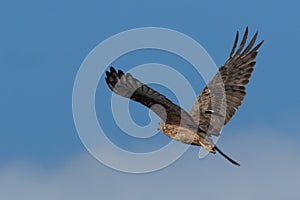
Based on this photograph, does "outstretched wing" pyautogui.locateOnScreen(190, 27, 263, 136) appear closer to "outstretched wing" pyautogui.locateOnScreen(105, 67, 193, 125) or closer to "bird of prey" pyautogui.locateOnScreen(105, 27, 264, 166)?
"bird of prey" pyautogui.locateOnScreen(105, 27, 264, 166)

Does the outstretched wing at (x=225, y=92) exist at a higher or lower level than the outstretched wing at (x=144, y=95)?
higher

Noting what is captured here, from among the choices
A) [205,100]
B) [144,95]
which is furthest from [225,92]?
[144,95]

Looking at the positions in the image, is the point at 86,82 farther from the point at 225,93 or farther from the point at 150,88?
the point at 225,93

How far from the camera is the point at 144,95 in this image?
53.6 ft

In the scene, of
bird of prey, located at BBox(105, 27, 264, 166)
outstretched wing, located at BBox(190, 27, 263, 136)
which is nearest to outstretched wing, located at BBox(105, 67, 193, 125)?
bird of prey, located at BBox(105, 27, 264, 166)

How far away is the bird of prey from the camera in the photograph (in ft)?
54.3

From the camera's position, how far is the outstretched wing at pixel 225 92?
62.5ft

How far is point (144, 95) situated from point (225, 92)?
4.56 m

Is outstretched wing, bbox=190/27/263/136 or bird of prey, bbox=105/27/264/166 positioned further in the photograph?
outstretched wing, bbox=190/27/263/136

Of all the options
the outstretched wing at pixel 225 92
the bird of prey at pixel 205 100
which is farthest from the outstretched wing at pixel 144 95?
the outstretched wing at pixel 225 92

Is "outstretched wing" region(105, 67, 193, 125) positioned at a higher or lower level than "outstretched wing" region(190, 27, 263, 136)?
lower

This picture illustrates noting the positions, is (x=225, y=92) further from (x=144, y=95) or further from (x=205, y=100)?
(x=144, y=95)

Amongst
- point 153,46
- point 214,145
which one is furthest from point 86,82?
point 214,145

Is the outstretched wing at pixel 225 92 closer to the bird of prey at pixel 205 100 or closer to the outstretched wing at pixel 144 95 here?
the bird of prey at pixel 205 100
